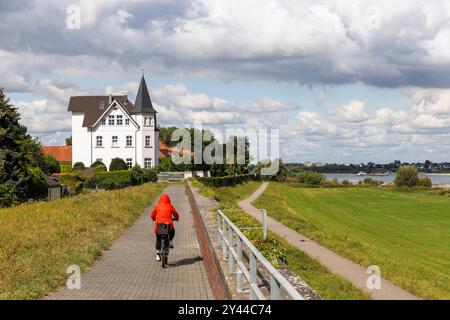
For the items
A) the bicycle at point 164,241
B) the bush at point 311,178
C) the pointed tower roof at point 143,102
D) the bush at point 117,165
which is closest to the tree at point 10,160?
the bicycle at point 164,241

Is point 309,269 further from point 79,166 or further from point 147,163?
point 147,163

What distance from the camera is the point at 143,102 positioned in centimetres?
9019

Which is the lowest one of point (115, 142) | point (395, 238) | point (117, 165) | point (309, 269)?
point (395, 238)

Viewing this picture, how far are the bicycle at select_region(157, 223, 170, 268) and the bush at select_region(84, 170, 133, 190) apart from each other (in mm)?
57605

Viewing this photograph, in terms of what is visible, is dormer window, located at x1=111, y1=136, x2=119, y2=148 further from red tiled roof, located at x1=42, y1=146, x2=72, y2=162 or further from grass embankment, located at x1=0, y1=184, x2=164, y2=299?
grass embankment, located at x1=0, y1=184, x2=164, y2=299

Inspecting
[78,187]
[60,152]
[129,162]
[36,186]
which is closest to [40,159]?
[78,187]

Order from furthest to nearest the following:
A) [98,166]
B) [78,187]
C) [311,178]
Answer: [311,178]
[98,166]
[78,187]

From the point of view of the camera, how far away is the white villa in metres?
87.8

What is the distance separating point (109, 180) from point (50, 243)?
55.2 m

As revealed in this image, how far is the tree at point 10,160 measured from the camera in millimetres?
42766

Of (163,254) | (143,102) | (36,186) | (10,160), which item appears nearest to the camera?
(163,254)

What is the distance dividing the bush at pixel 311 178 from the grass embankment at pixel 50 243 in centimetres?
9864
